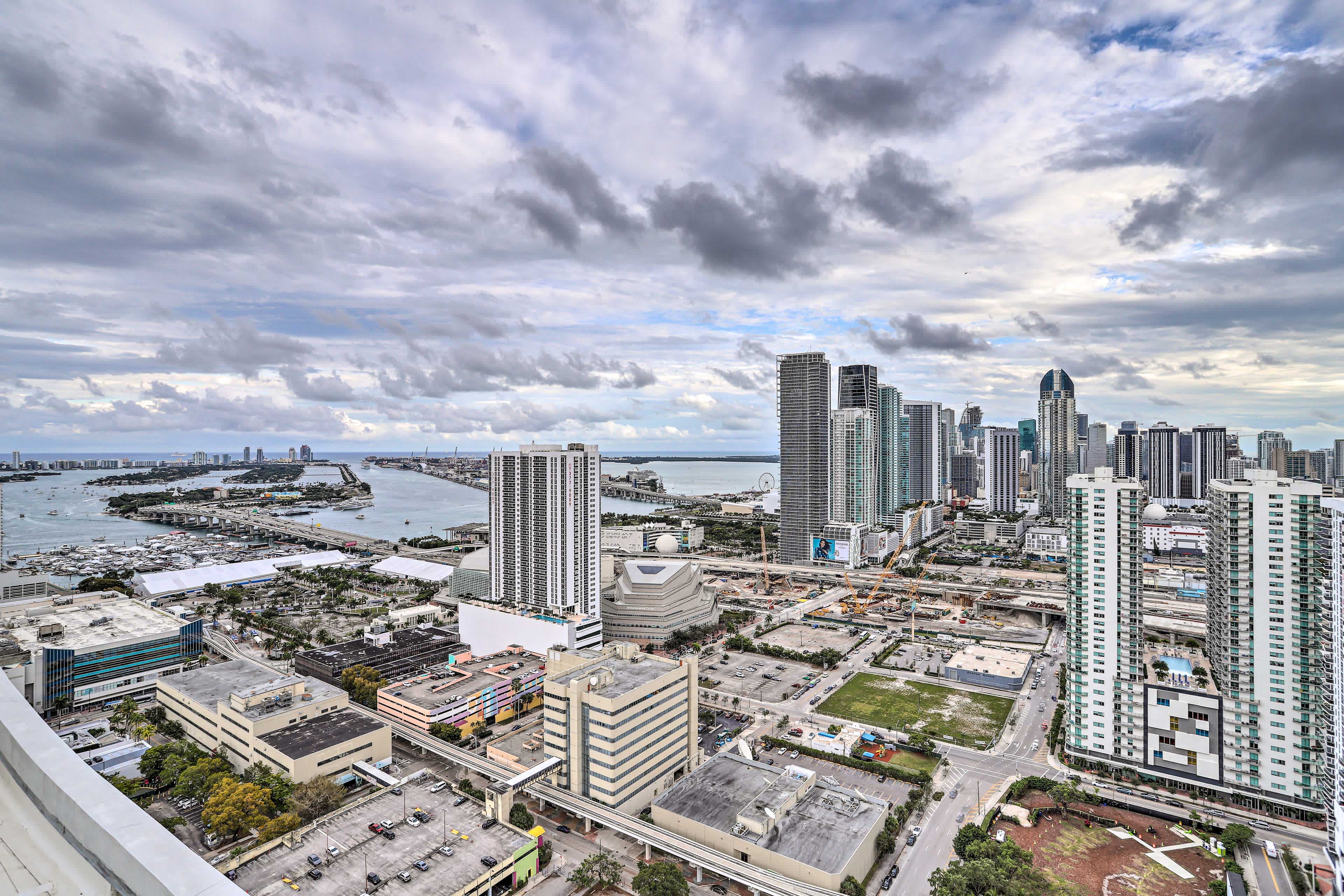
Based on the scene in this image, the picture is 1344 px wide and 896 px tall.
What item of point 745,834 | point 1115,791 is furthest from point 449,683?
point 1115,791

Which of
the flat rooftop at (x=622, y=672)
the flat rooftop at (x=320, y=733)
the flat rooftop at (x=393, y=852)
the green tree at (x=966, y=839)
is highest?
the flat rooftop at (x=622, y=672)

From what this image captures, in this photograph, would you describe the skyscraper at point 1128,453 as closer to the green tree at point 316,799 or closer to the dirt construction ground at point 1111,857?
the dirt construction ground at point 1111,857

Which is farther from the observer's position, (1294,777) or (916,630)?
(916,630)

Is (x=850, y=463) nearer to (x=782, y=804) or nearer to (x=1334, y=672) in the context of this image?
(x=1334, y=672)

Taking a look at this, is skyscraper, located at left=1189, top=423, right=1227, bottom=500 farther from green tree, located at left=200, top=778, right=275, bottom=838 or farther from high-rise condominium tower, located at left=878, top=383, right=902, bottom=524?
green tree, located at left=200, top=778, right=275, bottom=838

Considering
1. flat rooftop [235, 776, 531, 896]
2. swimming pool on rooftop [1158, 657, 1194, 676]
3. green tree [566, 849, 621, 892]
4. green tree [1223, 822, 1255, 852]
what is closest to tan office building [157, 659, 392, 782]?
flat rooftop [235, 776, 531, 896]

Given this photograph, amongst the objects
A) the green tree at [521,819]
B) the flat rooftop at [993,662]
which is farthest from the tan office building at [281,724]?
the flat rooftop at [993,662]

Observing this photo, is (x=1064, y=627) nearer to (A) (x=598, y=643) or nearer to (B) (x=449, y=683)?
(A) (x=598, y=643)
